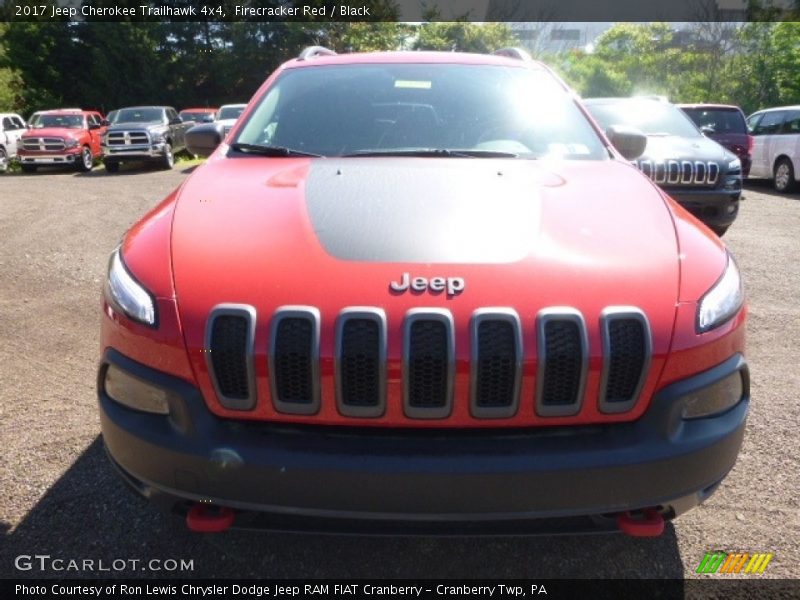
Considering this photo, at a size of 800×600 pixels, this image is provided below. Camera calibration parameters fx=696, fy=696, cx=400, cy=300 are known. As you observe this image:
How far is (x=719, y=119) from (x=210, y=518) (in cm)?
1384

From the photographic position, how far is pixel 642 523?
6.49ft

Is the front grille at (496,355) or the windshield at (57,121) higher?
the front grille at (496,355)

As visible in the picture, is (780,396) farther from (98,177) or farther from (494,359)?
(98,177)

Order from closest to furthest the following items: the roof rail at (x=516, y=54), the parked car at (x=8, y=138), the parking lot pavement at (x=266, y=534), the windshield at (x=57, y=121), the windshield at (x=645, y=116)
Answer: the parking lot pavement at (x=266, y=534) → the roof rail at (x=516, y=54) → the windshield at (x=645, y=116) → the parked car at (x=8, y=138) → the windshield at (x=57, y=121)

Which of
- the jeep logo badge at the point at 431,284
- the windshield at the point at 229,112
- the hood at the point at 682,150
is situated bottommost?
the windshield at the point at 229,112

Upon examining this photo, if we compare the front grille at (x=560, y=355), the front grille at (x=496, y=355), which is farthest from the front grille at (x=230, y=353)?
the front grille at (x=560, y=355)

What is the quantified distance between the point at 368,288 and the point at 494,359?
0.40 meters

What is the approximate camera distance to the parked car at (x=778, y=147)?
12.8m

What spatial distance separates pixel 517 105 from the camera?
10.8 ft

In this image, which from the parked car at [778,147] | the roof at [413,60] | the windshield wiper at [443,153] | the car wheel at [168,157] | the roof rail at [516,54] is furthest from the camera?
the car wheel at [168,157]

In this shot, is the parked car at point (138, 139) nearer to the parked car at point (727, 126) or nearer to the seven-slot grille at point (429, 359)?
the parked car at point (727, 126)

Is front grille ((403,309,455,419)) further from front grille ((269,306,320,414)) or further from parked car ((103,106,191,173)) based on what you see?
parked car ((103,106,191,173))

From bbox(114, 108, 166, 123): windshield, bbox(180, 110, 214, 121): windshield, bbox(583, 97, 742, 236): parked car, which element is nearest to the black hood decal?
bbox(583, 97, 742, 236): parked car

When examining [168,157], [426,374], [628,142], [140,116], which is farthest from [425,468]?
[140,116]
